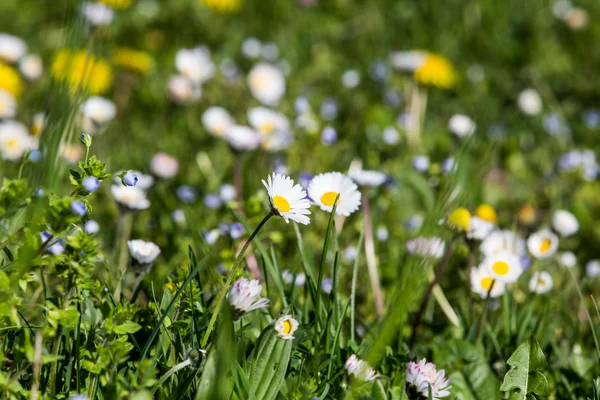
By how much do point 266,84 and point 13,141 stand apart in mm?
1133

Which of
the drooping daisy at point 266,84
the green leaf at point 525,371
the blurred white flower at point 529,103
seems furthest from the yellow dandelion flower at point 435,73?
the green leaf at point 525,371

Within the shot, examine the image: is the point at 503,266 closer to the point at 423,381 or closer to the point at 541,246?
the point at 541,246

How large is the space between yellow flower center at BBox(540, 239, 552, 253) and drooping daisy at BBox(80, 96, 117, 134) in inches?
64.4

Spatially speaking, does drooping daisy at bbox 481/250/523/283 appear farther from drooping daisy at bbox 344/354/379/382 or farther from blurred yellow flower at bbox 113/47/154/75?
blurred yellow flower at bbox 113/47/154/75

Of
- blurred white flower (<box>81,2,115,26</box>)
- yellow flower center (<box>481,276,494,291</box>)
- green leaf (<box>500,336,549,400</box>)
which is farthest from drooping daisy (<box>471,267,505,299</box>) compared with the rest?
blurred white flower (<box>81,2,115,26</box>)

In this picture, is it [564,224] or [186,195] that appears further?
[186,195]

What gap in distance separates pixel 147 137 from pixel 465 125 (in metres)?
1.27

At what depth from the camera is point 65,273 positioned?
118 cm

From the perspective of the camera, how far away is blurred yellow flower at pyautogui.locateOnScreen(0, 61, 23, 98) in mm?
3020

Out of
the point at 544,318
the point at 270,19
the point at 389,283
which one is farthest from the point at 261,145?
the point at 270,19

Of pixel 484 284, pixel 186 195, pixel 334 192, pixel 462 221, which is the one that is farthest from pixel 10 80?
pixel 484 284

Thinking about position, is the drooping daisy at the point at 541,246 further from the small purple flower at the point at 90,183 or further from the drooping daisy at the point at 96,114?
the drooping daisy at the point at 96,114

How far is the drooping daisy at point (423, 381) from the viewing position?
1314 millimetres

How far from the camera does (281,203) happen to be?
1.30 m
